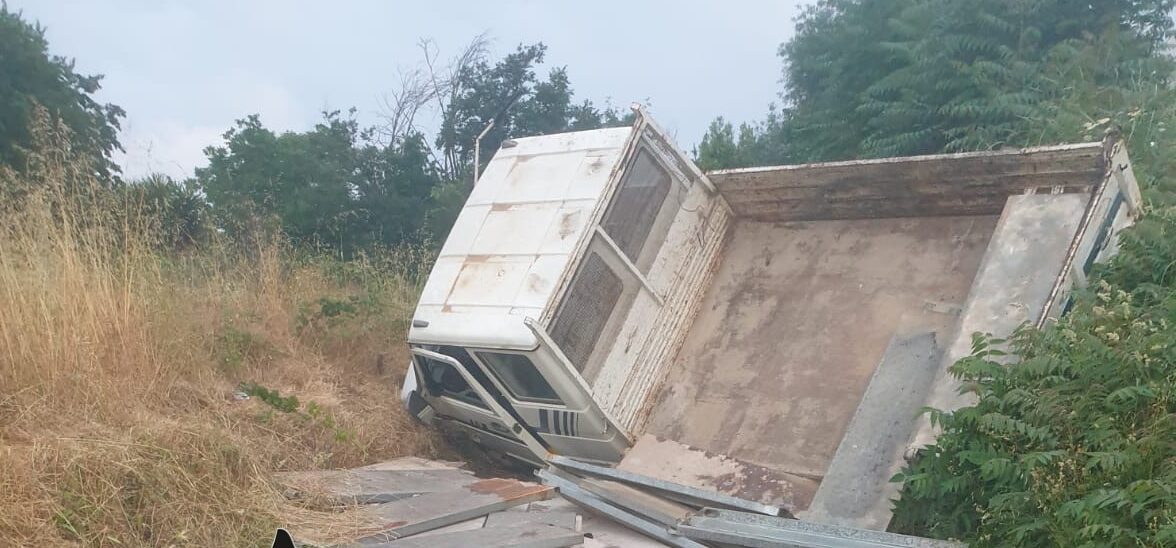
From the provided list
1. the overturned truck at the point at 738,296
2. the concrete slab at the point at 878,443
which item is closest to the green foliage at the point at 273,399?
the overturned truck at the point at 738,296

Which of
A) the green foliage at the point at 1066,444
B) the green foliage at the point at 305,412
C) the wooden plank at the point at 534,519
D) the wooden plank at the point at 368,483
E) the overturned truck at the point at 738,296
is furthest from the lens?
the green foliage at the point at 305,412

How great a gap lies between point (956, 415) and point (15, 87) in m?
13.6

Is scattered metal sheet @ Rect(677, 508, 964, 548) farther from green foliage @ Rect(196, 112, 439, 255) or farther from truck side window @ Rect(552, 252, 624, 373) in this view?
green foliage @ Rect(196, 112, 439, 255)

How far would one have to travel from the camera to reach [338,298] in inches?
336

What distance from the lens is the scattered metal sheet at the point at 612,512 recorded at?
14.8 feet

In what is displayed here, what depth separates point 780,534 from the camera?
418 centimetres

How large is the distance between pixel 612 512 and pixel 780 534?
0.99 metres

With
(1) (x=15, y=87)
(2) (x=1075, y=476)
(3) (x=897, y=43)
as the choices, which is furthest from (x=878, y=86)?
(1) (x=15, y=87)

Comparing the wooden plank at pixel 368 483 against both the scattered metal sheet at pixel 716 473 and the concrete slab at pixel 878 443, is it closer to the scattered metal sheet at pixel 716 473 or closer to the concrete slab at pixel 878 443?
the scattered metal sheet at pixel 716 473

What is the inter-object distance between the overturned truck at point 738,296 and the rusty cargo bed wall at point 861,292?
14mm

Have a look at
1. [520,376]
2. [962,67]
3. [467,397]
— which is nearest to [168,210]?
[467,397]

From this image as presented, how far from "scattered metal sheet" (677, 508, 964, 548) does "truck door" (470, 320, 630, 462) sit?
3.89ft

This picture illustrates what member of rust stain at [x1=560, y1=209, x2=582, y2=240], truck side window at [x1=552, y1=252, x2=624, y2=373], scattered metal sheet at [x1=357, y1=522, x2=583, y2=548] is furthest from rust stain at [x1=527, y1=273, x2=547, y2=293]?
scattered metal sheet at [x1=357, y1=522, x2=583, y2=548]

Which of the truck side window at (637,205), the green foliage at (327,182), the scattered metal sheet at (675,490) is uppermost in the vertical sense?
the green foliage at (327,182)
